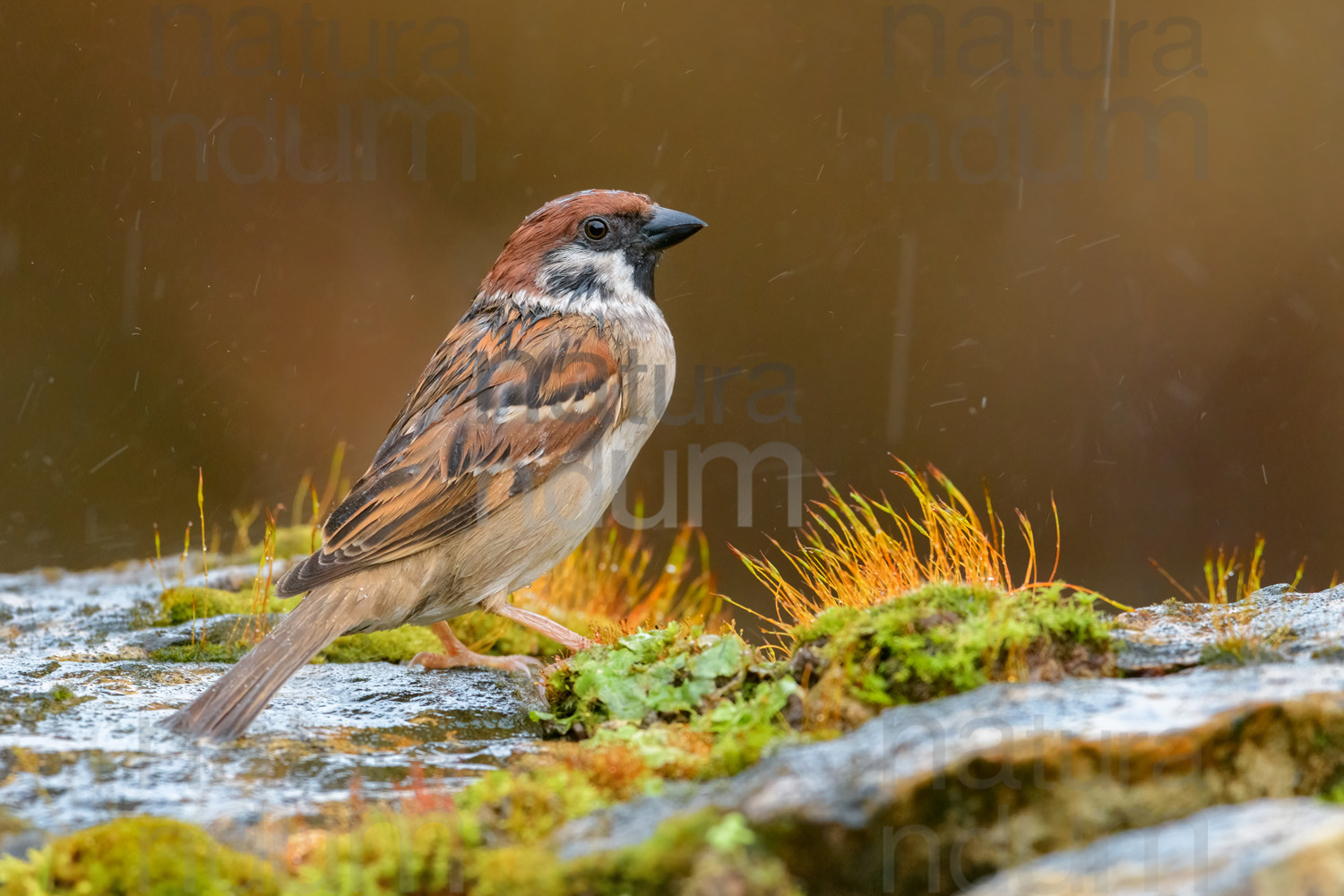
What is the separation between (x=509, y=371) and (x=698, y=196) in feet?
20.1

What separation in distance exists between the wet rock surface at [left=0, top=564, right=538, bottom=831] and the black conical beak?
2.27 m

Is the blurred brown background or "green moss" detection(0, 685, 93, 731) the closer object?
"green moss" detection(0, 685, 93, 731)

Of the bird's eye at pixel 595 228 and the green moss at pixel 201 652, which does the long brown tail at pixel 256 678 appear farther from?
the bird's eye at pixel 595 228

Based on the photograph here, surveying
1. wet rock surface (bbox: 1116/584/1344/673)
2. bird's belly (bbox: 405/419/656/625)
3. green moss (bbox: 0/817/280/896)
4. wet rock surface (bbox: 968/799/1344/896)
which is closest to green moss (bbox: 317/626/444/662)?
bird's belly (bbox: 405/419/656/625)

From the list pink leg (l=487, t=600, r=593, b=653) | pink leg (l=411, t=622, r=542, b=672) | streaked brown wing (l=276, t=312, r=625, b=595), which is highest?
streaked brown wing (l=276, t=312, r=625, b=595)

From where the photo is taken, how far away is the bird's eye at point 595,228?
18.2 feet

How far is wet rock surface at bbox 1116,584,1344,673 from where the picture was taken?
312cm

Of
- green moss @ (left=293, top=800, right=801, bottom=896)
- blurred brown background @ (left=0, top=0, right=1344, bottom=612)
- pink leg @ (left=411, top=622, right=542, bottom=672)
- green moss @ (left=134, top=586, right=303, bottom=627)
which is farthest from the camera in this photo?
blurred brown background @ (left=0, top=0, right=1344, bottom=612)

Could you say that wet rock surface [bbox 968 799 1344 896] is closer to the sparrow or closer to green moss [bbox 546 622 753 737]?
green moss [bbox 546 622 753 737]

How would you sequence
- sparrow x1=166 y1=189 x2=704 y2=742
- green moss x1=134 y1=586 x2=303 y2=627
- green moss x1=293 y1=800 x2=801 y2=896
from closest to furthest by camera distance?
green moss x1=293 y1=800 x2=801 y2=896, sparrow x1=166 y1=189 x2=704 y2=742, green moss x1=134 y1=586 x2=303 y2=627

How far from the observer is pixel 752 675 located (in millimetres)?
3615

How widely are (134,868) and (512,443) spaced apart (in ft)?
8.86

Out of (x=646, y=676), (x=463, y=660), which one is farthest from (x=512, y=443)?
(x=646, y=676)

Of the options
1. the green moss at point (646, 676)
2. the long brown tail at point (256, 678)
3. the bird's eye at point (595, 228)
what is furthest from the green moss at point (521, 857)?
the bird's eye at point (595, 228)
